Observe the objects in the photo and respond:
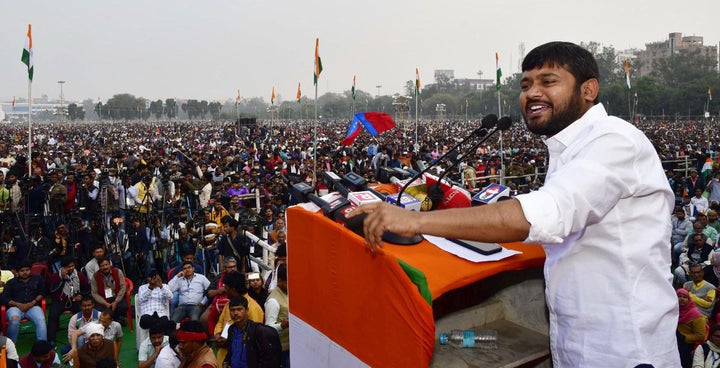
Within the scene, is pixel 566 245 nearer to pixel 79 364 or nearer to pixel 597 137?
pixel 597 137

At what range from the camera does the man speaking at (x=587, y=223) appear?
1.34 m

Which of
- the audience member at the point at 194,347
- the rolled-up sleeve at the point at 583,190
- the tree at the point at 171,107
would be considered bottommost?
the audience member at the point at 194,347

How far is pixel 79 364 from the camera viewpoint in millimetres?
6066

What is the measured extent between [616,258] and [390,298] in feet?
2.49

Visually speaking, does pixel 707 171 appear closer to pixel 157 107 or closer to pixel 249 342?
pixel 249 342

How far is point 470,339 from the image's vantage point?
2305 millimetres

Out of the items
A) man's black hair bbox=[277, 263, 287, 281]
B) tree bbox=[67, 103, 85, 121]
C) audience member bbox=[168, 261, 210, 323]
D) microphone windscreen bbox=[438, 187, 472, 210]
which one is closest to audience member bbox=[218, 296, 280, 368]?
man's black hair bbox=[277, 263, 287, 281]

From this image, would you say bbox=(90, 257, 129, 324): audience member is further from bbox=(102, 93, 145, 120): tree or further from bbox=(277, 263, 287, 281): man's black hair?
bbox=(102, 93, 145, 120): tree

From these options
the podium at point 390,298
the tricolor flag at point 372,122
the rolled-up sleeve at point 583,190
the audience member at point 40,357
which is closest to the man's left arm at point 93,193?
the tricolor flag at point 372,122

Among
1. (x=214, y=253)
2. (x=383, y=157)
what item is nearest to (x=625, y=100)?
(x=383, y=157)

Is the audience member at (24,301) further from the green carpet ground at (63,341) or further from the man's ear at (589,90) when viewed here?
the man's ear at (589,90)

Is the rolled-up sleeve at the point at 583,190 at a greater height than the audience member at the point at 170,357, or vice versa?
the rolled-up sleeve at the point at 583,190

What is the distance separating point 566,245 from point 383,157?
49.9 feet

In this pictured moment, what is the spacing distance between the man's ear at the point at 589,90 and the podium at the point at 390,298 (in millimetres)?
761
